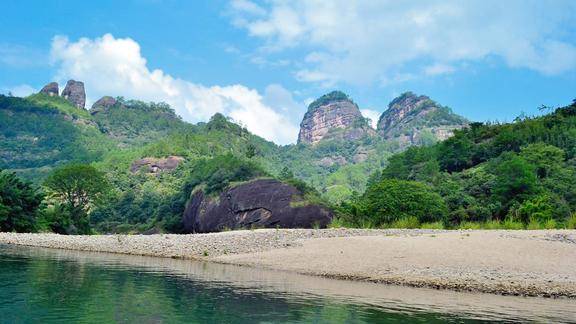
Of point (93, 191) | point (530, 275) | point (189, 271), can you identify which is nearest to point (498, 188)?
point (530, 275)

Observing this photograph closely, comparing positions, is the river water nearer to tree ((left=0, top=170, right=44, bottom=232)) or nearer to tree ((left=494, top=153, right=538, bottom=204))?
tree ((left=0, top=170, right=44, bottom=232))

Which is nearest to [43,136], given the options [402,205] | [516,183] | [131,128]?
[131,128]

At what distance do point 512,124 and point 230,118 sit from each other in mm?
86620

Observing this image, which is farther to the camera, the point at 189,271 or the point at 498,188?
the point at 498,188

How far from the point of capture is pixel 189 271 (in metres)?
25.6

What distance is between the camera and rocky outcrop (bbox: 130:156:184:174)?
11525 cm

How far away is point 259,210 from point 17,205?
27.8m

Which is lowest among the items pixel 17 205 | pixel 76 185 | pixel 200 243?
pixel 200 243

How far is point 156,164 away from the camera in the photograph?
116 metres

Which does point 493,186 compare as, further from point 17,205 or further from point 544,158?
point 17,205

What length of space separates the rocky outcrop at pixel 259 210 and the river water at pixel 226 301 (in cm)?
3547

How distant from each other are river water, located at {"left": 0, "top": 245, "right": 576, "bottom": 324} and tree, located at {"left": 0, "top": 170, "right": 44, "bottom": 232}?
102 ft

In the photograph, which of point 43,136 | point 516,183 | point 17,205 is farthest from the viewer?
point 43,136

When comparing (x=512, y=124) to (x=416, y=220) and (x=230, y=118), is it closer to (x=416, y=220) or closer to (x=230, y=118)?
(x=416, y=220)
